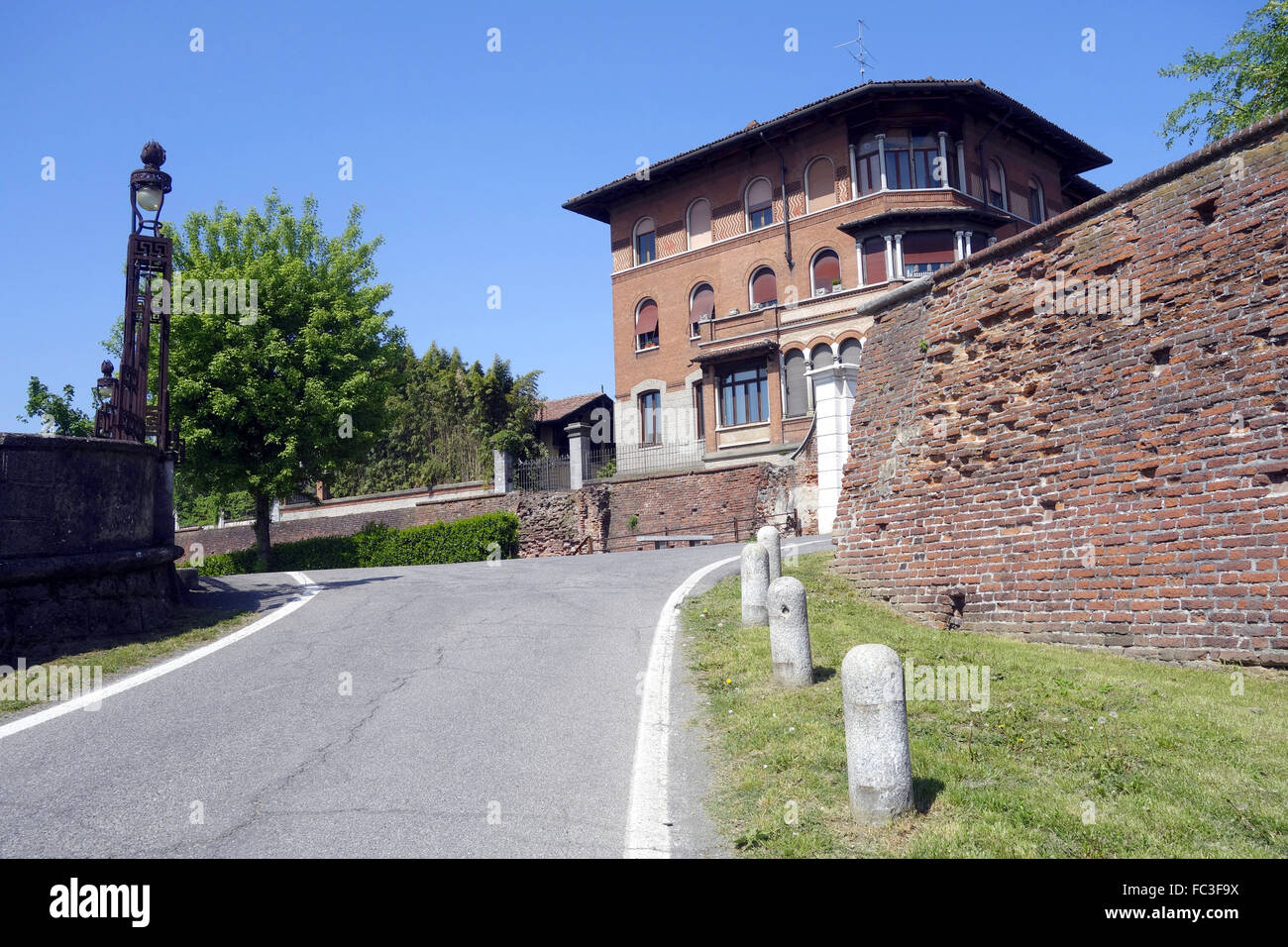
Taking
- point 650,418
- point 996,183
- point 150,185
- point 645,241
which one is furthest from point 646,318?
point 150,185

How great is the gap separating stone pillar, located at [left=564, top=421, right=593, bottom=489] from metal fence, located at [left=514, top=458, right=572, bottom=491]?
21 cm

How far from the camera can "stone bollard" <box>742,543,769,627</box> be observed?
923cm

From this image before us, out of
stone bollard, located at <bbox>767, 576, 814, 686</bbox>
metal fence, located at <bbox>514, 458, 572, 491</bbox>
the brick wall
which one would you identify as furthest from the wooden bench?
stone bollard, located at <bbox>767, 576, 814, 686</bbox>

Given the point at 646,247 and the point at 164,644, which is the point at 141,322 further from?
the point at 646,247

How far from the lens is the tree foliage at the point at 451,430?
4056cm

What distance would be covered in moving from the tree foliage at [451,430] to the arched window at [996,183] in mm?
20962

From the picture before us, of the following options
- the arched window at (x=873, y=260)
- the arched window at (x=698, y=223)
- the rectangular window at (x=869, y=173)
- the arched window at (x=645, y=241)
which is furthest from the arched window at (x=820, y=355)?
the arched window at (x=645, y=241)

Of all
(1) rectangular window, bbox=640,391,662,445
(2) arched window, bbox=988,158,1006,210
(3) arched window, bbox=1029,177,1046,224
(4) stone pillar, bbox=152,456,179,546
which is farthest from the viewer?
(1) rectangular window, bbox=640,391,662,445

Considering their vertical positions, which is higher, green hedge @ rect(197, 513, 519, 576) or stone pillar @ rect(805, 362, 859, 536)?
stone pillar @ rect(805, 362, 859, 536)

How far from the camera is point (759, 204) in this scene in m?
35.2

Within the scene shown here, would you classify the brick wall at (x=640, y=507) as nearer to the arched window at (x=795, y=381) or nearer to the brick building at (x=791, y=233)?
the brick building at (x=791, y=233)

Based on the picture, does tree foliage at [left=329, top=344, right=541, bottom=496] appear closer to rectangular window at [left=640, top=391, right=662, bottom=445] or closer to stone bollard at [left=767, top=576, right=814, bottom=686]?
rectangular window at [left=640, top=391, right=662, bottom=445]

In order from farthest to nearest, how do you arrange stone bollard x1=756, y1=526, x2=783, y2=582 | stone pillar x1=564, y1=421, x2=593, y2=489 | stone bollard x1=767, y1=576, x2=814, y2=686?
1. stone pillar x1=564, y1=421, x2=593, y2=489
2. stone bollard x1=756, y1=526, x2=783, y2=582
3. stone bollard x1=767, y1=576, x2=814, y2=686
